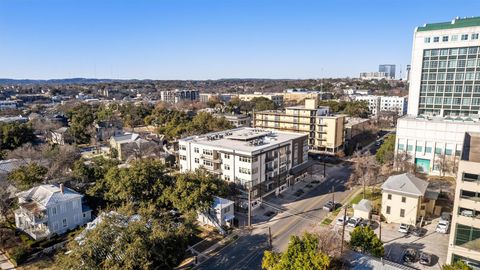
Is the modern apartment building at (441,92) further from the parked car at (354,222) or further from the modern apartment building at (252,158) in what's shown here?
the parked car at (354,222)

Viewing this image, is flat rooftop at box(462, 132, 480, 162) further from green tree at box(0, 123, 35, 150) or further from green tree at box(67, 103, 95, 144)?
green tree at box(67, 103, 95, 144)

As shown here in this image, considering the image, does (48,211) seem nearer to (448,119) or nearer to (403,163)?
(403,163)

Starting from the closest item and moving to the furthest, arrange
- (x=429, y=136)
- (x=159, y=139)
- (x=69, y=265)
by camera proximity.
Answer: (x=69, y=265), (x=429, y=136), (x=159, y=139)

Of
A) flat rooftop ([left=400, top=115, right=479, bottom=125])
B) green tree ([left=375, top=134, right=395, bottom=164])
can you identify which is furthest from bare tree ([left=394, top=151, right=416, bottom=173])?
flat rooftop ([left=400, top=115, right=479, bottom=125])

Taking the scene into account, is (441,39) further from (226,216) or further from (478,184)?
(226,216)

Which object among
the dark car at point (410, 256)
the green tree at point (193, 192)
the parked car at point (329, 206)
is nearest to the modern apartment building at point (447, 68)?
the parked car at point (329, 206)

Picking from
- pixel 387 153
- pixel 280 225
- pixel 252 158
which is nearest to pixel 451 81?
pixel 387 153

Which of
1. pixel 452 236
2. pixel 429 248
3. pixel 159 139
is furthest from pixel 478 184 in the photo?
pixel 159 139
